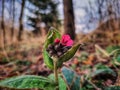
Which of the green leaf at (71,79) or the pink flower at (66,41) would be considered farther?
the green leaf at (71,79)

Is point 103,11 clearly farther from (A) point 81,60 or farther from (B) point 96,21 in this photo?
(A) point 81,60

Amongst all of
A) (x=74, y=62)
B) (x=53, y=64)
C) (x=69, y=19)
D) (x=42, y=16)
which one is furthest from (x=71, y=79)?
(x=42, y=16)

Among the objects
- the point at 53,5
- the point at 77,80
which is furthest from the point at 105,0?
the point at 53,5

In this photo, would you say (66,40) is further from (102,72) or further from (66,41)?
(102,72)

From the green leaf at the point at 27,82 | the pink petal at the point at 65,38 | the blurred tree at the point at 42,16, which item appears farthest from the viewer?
the blurred tree at the point at 42,16

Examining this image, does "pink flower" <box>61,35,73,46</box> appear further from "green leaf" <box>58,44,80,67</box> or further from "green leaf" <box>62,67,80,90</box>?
"green leaf" <box>62,67,80,90</box>

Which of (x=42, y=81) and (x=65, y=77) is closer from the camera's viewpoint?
(x=42, y=81)

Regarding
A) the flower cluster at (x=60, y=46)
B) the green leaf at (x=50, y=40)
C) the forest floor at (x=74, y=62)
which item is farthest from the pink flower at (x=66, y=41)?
the forest floor at (x=74, y=62)

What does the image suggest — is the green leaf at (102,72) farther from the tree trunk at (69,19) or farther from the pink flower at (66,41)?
the tree trunk at (69,19)
